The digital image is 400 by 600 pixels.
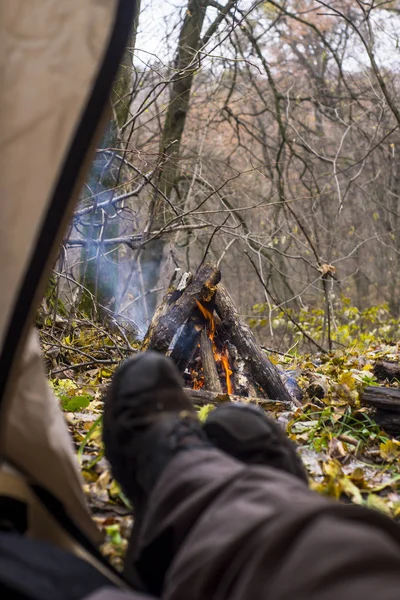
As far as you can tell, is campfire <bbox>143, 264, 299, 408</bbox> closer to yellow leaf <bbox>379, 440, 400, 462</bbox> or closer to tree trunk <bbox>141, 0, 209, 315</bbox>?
yellow leaf <bbox>379, 440, 400, 462</bbox>

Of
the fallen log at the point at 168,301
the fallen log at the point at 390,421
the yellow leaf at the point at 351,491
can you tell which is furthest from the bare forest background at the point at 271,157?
the yellow leaf at the point at 351,491

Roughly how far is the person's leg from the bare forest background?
13.1ft

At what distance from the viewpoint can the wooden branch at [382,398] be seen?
Result: 2.89m

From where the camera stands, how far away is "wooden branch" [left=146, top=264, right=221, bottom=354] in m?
3.40

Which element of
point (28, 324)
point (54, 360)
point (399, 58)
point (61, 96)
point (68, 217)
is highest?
point (399, 58)

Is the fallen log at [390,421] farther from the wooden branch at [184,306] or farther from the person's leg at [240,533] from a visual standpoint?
the person's leg at [240,533]

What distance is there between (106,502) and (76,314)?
3060 millimetres

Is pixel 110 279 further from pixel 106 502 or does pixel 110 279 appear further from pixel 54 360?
pixel 106 502

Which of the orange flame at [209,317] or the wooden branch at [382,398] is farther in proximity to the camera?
the orange flame at [209,317]

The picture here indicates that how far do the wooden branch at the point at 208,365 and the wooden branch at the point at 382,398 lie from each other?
810 mm

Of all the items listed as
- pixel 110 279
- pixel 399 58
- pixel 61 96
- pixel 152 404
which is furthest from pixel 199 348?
pixel 399 58

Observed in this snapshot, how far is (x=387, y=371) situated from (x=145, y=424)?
272 cm

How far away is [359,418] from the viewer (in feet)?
9.62

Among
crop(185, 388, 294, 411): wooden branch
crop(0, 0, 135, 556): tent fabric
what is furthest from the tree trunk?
crop(0, 0, 135, 556): tent fabric
